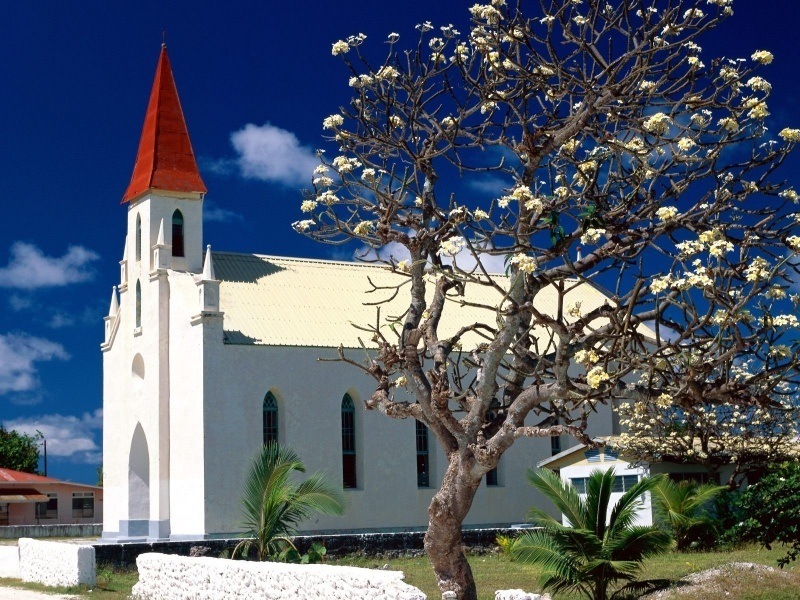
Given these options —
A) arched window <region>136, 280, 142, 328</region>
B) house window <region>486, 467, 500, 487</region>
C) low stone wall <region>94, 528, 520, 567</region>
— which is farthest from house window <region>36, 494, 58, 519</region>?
low stone wall <region>94, 528, 520, 567</region>

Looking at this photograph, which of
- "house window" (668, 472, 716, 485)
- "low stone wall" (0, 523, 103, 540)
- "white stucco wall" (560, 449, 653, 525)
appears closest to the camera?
"white stucco wall" (560, 449, 653, 525)

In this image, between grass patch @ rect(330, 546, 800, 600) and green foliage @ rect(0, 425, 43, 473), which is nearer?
grass patch @ rect(330, 546, 800, 600)

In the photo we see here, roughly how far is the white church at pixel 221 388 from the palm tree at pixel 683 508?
13019 mm

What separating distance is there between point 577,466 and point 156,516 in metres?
14.5

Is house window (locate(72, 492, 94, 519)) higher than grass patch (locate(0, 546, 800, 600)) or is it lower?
higher

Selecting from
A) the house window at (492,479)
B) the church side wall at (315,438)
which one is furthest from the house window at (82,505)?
the house window at (492,479)

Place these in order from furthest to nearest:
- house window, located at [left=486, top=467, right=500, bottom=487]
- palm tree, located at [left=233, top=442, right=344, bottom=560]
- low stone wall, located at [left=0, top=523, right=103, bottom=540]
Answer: low stone wall, located at [left=0, top=523, right=103, bottom=540], house window, located at [left=486, top=467, right=500, bottom=487], palm tree, located at [left=233, top=442, right=344, bottom=560]

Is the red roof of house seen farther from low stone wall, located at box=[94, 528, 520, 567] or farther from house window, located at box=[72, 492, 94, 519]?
low stone wall, located at box=[94, 528, 520, 567]

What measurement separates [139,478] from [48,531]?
9.93 meters

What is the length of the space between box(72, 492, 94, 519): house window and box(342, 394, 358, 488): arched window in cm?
2962

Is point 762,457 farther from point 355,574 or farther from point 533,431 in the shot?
point 355,574

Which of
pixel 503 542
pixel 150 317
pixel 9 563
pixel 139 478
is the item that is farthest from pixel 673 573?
pixel 139 478

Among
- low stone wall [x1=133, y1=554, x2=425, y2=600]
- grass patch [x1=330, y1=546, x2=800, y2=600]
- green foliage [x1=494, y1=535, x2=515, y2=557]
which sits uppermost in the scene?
low stone wall [x1=133, y1=554, x2=425, y2=600]

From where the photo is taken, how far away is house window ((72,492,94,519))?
6212 cm
